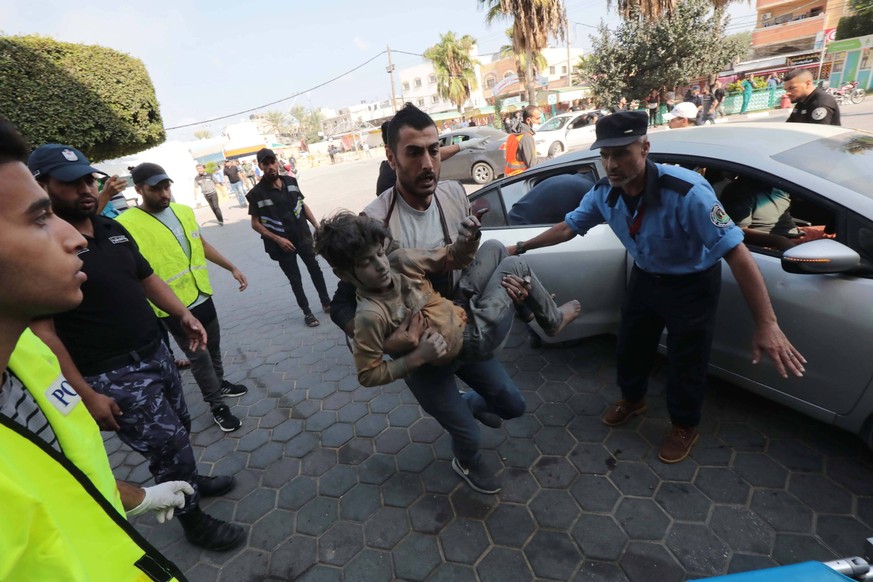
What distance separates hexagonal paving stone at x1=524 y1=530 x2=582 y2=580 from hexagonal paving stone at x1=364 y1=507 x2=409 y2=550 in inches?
27.2

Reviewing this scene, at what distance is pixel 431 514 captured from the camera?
2.38m

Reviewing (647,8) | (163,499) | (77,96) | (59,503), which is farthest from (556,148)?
(59,503)

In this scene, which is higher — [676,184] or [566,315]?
[676,184]

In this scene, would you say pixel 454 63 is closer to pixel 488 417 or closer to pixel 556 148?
pixel 556 148

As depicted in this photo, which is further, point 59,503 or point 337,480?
point 337,480

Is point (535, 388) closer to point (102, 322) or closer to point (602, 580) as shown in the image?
point (602, 580)

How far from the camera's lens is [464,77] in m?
36.8

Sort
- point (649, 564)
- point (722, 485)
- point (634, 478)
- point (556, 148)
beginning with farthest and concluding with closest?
point (556, 148), point (634, 478), point (722, 485), point (649, 564)

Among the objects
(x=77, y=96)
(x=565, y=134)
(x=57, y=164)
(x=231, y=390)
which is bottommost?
(x=231, y=390)

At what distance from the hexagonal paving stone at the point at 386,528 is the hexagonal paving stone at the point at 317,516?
0.79ft

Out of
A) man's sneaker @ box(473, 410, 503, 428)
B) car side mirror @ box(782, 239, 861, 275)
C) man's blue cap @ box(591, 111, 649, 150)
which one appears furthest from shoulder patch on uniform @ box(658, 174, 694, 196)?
man's sneaker @ box(473, 410, 503, 428)

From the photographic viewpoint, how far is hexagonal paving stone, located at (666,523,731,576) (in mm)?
1868

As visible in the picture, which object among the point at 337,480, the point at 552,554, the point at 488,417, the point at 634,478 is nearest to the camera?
the point at 552,554

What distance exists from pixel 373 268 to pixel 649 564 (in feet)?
6.01
